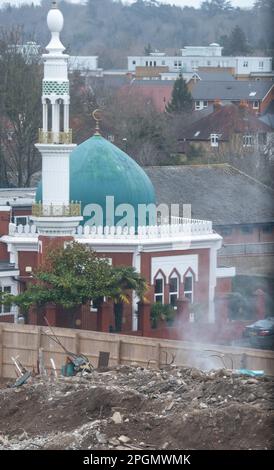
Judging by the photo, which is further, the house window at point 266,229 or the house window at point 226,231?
the house window at point 226,231

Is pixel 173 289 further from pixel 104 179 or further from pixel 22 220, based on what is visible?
pixel 22 220

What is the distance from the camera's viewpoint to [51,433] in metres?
25.1

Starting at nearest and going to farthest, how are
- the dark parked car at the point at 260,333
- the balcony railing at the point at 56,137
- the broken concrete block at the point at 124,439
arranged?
the broken concrete block at the point at 124,439 → the dark parked car at the point at 260,333 → the balcony railing at the point at 56,137

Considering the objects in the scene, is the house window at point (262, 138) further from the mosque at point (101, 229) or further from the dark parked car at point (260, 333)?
the dark parked car at point (260, 333)

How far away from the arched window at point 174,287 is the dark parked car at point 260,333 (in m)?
3.24

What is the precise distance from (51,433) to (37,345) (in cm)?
826

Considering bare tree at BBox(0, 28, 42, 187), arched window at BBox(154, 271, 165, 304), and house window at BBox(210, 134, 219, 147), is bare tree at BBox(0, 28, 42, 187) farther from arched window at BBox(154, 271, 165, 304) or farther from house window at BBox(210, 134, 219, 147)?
arched window at BBox(154, 271, 165, 304)

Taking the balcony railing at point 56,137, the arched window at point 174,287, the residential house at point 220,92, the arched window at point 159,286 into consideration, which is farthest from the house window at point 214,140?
the balcony railing at point 56,137

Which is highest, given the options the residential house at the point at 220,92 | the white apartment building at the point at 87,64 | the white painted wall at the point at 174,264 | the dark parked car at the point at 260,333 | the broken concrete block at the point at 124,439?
the white apartment building at the point at 87,64

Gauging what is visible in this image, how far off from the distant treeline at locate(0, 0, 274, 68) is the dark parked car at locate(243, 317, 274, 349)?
19849 mm

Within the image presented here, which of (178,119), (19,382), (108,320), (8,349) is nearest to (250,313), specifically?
(108,320)

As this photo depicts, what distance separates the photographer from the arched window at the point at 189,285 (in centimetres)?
4238

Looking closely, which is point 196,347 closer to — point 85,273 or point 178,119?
point 85,273

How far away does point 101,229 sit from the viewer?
40938mm
